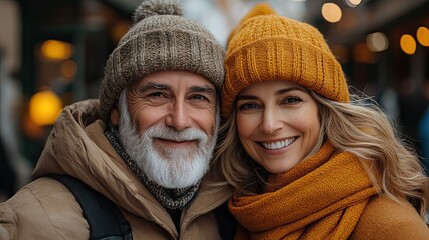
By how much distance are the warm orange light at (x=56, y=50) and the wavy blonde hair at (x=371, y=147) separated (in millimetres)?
7949

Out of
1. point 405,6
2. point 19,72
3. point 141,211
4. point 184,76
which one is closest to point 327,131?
point 184,76

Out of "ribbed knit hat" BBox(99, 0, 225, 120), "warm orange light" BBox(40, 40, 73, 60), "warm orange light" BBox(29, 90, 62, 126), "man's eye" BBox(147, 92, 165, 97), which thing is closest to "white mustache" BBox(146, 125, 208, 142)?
"man's eye" BBox(147, 92, 165, 97)

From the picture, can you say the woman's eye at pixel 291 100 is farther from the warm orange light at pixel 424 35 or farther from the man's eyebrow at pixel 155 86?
the warm orange light at pixel 424 35

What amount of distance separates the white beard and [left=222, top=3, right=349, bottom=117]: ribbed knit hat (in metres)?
A: 0.31

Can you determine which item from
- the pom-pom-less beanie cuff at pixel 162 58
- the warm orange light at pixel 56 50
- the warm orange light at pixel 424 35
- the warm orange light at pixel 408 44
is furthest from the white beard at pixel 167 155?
the warm orange light at pixel 408 44

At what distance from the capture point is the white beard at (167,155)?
8.61 feet

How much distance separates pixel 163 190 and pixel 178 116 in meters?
0.38

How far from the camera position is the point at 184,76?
2.70 metres

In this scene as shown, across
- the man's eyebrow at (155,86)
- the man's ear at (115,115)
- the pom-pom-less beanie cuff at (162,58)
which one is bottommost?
the man's ear at (115,115)

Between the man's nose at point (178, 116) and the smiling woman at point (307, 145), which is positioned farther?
the man's nose at point (178, 116)

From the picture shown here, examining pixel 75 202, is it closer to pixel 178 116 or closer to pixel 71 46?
pixel 178 116

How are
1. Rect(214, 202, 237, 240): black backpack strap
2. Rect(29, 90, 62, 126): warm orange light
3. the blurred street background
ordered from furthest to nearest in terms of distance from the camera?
Rect(29, 90, 62, 126): warm orange light
the blurred street background
Rect(214, 202, 237, 240): black backpack strap

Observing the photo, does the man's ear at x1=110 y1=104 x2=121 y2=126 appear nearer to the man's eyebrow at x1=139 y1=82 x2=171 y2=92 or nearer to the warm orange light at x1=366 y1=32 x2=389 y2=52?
the man's eyebrow at x1=139 y1=82 x2=171 y2=92

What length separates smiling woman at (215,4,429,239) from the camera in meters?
2.48
